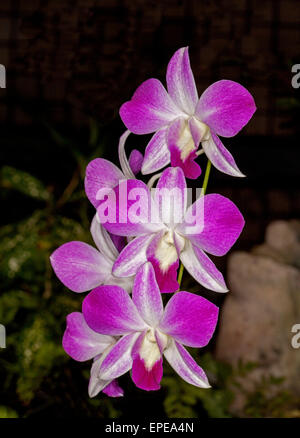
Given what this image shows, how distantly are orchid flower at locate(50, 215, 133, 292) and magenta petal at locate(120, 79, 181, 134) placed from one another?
10 centimetres

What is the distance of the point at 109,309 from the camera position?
Result: 0.41 metres

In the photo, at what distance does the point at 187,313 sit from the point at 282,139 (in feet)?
4.12

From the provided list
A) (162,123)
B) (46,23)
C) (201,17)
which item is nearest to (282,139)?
(201,17)

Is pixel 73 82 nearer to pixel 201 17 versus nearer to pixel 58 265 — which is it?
pixel 201 17

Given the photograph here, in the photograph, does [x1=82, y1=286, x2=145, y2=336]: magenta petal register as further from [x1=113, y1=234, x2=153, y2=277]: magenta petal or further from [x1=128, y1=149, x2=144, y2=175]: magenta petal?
[x1=128, y1=149, x2=144, y2=175]: magenta petal

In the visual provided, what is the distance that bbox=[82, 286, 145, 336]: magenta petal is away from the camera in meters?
0.40

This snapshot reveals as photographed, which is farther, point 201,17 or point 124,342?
point 201,17

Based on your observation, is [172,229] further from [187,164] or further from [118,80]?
[118,80]

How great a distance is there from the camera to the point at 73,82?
4.74 ft

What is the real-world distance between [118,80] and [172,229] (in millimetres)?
998

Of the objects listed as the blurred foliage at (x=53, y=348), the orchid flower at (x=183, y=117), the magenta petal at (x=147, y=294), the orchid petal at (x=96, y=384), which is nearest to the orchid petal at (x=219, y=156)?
the orchid flower at (x=183, y=117)

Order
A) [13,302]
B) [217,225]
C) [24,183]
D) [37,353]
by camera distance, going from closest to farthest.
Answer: [217,225], [37,353], [13,302], [24,183]

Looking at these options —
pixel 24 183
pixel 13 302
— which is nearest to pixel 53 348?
pixel 13 302

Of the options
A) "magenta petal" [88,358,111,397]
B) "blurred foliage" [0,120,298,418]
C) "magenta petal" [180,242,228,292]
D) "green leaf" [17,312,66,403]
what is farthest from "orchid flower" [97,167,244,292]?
"green leaf" [17,312,66,403]
